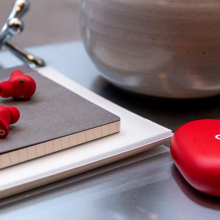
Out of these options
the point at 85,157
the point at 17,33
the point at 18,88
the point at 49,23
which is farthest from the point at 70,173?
the point at 49,23

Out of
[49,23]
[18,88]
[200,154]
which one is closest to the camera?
[200,154]

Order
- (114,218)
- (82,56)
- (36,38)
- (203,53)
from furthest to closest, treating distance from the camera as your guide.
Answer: (36,38) < (82,56) < (203,53) < (114,218)

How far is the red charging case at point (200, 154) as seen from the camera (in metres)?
0.30

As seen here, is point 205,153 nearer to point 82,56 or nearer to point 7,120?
point 7,120

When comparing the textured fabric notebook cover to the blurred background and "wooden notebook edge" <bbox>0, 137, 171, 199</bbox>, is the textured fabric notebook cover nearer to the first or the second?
"wooden notebook edge" <bbox>0, 137, 171, 199</bbox>

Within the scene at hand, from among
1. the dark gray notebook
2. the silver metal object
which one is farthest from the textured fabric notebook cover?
the silver metal object

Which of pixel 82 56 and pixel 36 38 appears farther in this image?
pixel 36 38

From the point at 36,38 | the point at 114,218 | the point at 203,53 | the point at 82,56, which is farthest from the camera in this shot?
the point at 36,38

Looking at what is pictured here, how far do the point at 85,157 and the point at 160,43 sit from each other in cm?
15

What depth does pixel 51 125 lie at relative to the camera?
1.21 ft

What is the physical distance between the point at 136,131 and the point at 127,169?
5cm

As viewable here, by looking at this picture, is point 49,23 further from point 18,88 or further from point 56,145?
point 56,145

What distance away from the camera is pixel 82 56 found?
692mm

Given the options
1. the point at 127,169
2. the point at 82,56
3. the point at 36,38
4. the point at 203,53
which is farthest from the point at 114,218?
the point at 36,38
